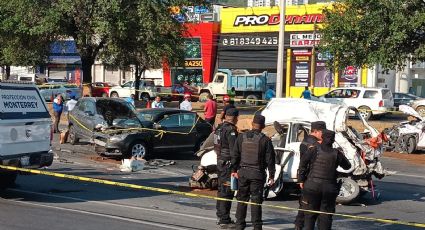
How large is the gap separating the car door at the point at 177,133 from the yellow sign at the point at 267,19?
3660 cm

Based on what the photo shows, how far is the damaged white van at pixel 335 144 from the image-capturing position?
12367 millimetres

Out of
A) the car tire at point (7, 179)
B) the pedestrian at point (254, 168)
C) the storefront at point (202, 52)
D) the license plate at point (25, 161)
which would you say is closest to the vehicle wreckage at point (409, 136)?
the car tire at point (7, 179)

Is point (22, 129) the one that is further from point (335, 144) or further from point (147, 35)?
point (147, 35)

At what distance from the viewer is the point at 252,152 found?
914 centimetres

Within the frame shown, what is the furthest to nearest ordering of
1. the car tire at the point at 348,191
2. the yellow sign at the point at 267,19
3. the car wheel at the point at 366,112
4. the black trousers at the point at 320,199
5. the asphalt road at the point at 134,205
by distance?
the yellow sign at the point at 267,19
the car wheel at the point at 366,112
the car tire at the point at 348,191
the asphalt road at the point at 134,205
the black trousers at the point at 320,199

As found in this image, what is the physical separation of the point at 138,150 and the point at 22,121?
6.55 metres

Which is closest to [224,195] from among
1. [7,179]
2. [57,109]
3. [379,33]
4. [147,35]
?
[7,179]

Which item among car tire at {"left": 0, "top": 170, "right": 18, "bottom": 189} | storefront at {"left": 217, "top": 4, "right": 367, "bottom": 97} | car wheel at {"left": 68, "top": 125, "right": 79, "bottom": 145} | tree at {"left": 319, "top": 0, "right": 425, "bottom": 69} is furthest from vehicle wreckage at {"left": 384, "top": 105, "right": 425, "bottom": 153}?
storefront at {"left": 217, "top": 4, "right": 367, "bottom": 97}

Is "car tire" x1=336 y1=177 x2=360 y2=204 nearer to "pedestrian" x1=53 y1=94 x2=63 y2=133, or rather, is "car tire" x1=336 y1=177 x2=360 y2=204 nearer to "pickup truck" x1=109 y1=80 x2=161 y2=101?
"pedestrian" x1=53 y1=94 x2=63 y2=133

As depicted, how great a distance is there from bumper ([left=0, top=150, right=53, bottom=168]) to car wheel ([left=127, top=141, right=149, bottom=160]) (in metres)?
5.68

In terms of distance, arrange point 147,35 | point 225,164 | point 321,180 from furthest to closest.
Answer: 1. point 147,35
2. point 225,164
3. point 321,180

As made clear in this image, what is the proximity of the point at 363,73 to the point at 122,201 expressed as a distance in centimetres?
4454

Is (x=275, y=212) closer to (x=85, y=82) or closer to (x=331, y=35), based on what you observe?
(x=331, y=35)

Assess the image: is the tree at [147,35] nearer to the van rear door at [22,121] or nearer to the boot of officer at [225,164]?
the van rear door at [22,121]
